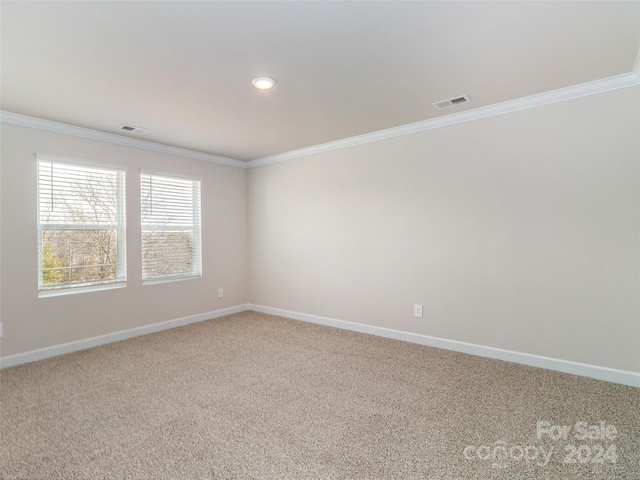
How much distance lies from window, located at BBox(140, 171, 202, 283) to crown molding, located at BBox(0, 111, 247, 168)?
341mm

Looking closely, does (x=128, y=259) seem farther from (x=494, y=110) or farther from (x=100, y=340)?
(x=494, y=110)

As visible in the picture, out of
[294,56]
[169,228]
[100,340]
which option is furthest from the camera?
[169,228]

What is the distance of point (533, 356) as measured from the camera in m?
3.18

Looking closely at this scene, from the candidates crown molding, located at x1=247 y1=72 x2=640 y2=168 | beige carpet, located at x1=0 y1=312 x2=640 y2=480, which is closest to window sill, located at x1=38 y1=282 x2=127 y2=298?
beige carpet, located at x1=0 y1=312 x2=640 y2=480

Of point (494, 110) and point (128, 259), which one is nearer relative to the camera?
point (494, 110)

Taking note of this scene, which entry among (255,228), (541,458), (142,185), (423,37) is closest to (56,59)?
(142,185)

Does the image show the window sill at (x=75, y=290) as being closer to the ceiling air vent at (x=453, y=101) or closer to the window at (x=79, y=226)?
the window at (x=79, y=226)

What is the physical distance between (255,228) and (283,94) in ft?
9.45

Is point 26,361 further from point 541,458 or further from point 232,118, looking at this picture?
point 541,458

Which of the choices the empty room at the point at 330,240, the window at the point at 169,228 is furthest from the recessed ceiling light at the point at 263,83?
the window at the point at 169,228

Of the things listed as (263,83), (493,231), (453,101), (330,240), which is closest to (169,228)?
(330,240)

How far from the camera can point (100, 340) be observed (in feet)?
12.9

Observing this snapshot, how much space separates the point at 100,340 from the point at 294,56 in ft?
12.0

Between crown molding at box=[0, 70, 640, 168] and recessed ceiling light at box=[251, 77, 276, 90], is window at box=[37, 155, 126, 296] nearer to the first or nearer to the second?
crown molding at box=[0, 70, 640, 168]
